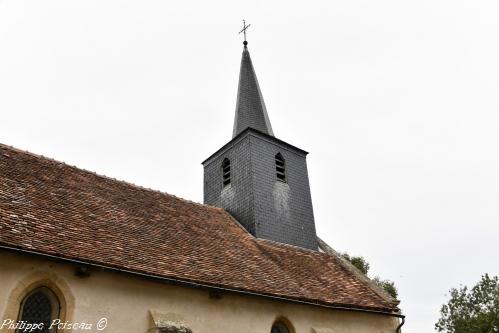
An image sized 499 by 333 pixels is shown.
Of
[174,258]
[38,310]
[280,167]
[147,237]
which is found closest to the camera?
[38,310]

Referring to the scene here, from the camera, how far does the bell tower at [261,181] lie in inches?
633

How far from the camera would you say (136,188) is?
14.4 m

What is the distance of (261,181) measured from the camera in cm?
1664

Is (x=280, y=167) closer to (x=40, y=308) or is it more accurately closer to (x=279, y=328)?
(x=279, y=328)

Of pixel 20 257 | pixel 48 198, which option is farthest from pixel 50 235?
pixel 48 198

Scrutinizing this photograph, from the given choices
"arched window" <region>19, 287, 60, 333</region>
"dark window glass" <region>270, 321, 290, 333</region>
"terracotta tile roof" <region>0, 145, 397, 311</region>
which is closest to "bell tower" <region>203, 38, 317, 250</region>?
"terracotta tile roof" <region>0, 145, 397, 311</region>

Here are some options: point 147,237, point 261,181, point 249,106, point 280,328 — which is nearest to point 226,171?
point 261,181

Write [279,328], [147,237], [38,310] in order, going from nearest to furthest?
1. [38,310]
2. [147,237]
3. [279,328]

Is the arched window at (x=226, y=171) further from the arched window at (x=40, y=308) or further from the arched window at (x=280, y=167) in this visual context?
the arched window at (x=40, y=308)

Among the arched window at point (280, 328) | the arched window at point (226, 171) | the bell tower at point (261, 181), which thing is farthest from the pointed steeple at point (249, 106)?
the arched window at point (280, 328)

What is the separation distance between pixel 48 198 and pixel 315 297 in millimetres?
7151

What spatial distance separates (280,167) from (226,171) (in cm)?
220

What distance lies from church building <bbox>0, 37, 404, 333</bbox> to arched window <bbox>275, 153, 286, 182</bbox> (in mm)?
72

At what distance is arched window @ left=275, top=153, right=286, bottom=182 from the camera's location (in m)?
17.8
